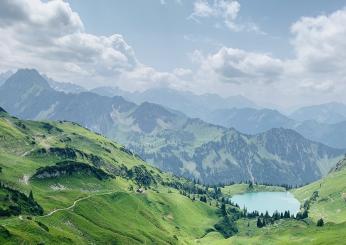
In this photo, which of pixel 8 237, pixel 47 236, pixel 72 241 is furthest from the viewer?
pixel 72 241

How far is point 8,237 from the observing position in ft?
534

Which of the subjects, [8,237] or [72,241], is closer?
[8,237]

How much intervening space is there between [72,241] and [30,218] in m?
21.6

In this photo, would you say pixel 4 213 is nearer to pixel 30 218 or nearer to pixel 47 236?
pixel 30 218

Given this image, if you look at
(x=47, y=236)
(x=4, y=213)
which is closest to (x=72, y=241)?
(x=47, y=236)

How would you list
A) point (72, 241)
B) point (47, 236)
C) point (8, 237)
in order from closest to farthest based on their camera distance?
point (8, 237)
point (47, 236)
point (72, 241)

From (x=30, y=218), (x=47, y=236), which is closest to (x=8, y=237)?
(x=47, y=236)

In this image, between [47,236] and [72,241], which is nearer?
[47,236]

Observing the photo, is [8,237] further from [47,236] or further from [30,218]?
[30,218]

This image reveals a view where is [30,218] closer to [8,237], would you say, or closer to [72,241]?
[72,241]

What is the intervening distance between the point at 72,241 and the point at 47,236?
15.7 meters

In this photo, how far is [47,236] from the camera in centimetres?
18412

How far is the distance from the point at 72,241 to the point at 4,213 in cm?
3256

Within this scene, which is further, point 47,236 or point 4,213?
point 4,213
